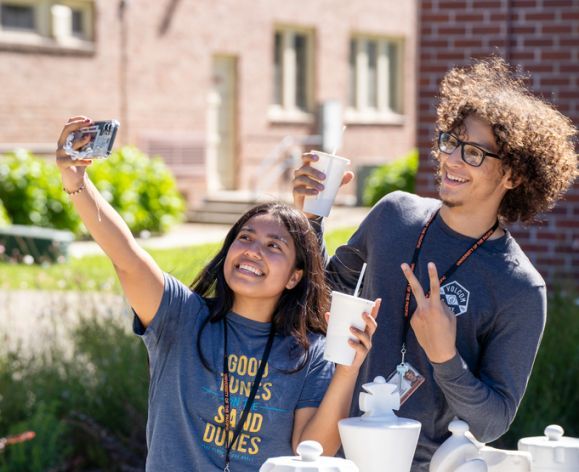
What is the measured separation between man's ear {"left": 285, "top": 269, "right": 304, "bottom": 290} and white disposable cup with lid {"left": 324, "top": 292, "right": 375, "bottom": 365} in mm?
499

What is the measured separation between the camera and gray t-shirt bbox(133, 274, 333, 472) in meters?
2.82

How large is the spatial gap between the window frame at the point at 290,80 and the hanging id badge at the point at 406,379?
20591 millimetres

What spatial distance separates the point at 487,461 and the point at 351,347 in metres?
0.39

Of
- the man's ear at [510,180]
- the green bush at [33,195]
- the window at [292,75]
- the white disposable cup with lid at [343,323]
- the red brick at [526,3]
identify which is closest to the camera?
the white disposable cup with lid at [343,323]

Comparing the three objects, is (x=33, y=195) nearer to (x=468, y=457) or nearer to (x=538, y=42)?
(x=538, y=42)

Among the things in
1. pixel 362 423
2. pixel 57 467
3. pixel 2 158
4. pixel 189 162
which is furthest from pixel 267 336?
pixel 189 162

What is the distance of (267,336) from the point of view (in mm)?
2959

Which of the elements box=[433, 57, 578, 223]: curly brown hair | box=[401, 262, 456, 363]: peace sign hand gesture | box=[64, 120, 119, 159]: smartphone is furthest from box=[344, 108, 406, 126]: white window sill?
box=[401, 262, 456, 363]: peace sign hand gesture

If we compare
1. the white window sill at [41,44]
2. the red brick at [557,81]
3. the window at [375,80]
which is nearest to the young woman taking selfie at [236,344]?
the red brick at [557,81]

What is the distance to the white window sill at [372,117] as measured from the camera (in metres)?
25.7

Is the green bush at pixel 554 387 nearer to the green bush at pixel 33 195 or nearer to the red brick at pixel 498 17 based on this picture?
the red brick at pixel 498 17

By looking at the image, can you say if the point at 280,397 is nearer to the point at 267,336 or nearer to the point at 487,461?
the point at 267,336

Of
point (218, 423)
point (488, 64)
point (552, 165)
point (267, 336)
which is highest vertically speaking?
point (488, 64)

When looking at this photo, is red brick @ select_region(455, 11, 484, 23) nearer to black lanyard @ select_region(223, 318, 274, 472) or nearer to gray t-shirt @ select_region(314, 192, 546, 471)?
gray t-shirt @ select_region(314, 192, 546, 471)
